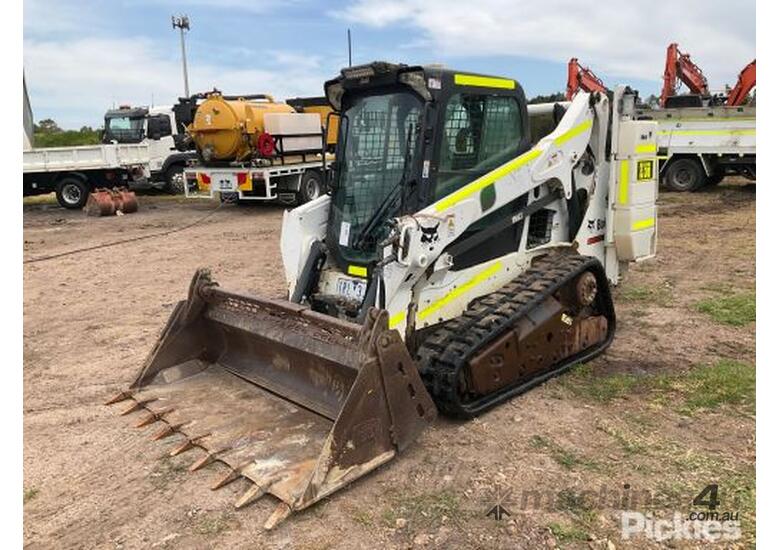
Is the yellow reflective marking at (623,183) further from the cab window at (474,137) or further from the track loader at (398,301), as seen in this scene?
the cab window at (474,137)

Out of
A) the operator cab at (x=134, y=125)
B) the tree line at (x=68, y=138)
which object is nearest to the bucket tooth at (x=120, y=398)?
the operator cab at (x=134, y=125)

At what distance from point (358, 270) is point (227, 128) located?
1097cm

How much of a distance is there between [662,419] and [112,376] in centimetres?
421

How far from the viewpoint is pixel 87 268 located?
9953 millimetres

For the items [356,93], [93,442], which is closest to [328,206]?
[356,93]

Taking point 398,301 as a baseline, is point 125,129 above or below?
above

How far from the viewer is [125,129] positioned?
1978cm

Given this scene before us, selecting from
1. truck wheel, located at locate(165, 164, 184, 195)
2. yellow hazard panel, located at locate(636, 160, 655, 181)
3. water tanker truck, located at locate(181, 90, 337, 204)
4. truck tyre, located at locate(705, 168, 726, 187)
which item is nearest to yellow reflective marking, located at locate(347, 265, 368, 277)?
yellow hazard panel, located at locate(636, 160, 655, 181)

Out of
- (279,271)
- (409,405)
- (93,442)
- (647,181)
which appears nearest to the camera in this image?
(409,405)

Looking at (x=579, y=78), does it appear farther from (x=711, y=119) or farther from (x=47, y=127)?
(x=47, y=127)

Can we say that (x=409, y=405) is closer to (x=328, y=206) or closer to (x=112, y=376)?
(x=328, y=206)

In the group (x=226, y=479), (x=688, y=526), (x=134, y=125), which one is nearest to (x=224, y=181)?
(x=134, y=125)

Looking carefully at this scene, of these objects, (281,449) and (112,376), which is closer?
(281,449)

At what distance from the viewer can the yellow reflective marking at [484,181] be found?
14.1ft
